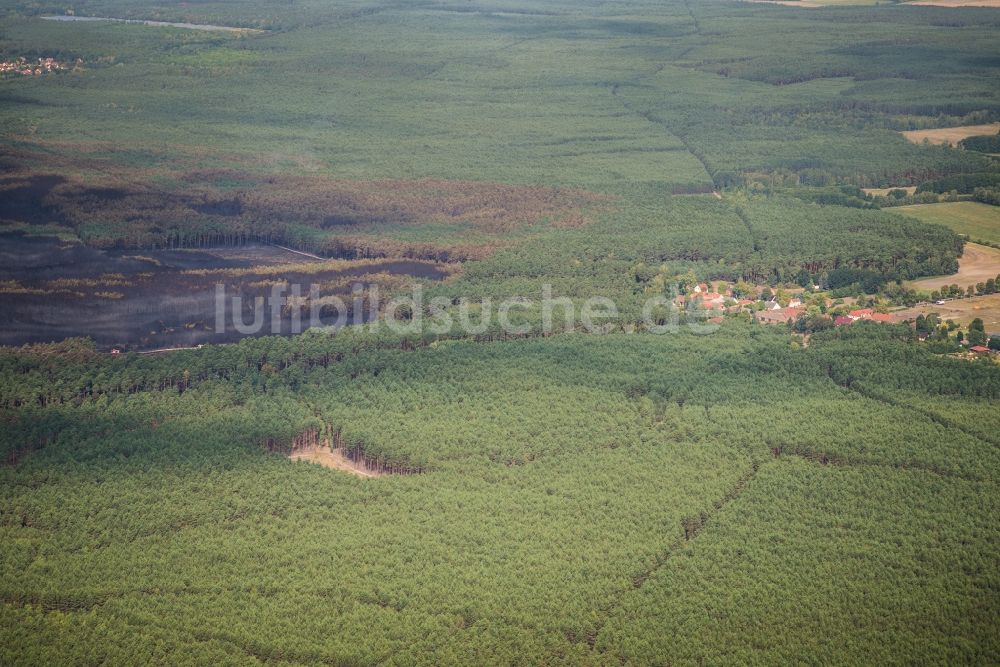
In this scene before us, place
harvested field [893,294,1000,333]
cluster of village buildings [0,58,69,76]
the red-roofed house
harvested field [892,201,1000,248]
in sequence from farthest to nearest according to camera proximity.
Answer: cluster of village buildings [0,58,69,76], harvested field [892,201,1000,248], the red-roofed house, harvested field [893,294,1000,333]

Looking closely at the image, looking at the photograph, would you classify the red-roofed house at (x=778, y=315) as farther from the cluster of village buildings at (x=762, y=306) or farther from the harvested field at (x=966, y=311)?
the harvested field at (x=966, y=311)

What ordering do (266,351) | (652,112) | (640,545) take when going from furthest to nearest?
(652,112) < (266,351) < (640,545)

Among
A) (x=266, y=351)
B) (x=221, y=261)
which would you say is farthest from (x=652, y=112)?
(x=266, y=351)

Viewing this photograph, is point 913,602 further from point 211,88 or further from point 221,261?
point 211,88

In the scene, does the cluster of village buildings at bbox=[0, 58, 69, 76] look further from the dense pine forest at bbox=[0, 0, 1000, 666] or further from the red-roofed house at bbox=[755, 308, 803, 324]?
the red-roofed house at bbox=[755, 308, 803, 324]

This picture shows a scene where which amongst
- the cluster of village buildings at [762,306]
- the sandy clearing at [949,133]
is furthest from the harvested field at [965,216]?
the sandy clearing at [949,133]

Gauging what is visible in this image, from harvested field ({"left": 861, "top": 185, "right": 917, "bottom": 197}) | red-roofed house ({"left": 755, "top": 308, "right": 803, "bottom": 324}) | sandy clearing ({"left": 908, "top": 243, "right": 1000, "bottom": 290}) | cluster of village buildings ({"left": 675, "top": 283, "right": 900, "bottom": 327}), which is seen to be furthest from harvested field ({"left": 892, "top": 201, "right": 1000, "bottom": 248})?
red-roofed house ({"left": 755, "top": 308, "right": 803, "bottom": 324})

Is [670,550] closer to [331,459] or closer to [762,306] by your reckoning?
[331,459]
